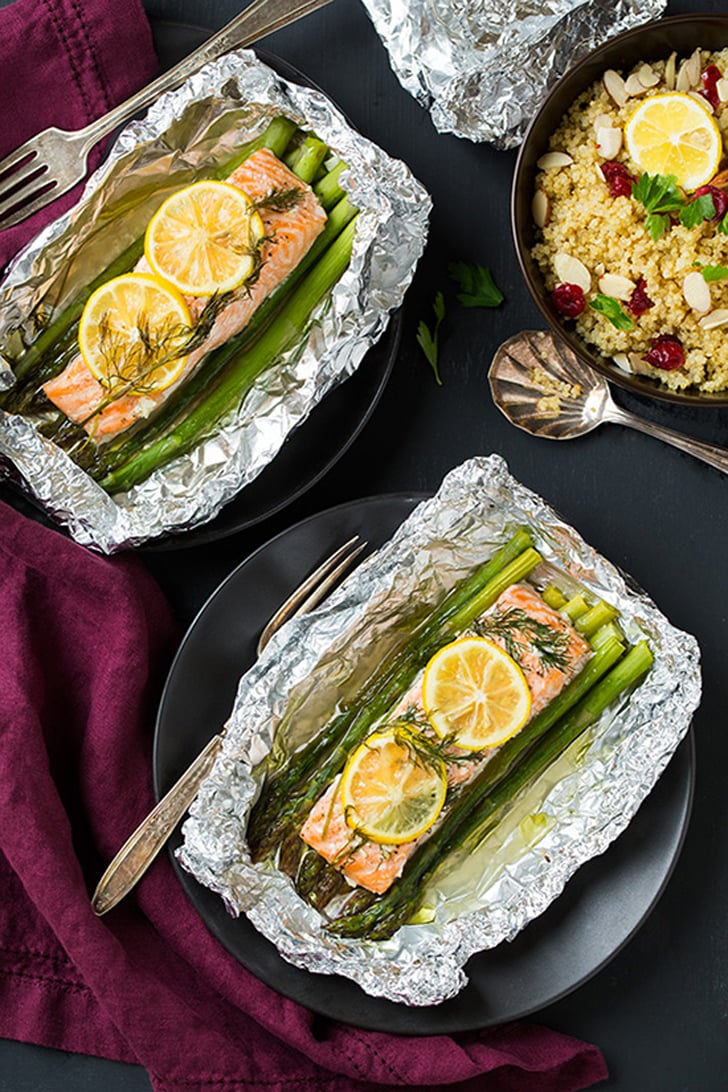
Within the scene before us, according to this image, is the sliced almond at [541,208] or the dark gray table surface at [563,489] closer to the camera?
the sliced almond at [541,208]

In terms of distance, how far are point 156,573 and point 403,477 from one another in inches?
26.4

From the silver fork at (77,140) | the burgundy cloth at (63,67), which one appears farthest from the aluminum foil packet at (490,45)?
the burgundy cloth at (63,67)

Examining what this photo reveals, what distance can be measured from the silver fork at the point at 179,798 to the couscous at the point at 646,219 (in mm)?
801

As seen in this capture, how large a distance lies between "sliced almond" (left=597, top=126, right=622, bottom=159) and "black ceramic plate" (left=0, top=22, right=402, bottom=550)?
607mm

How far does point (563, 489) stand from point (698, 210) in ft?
2.48

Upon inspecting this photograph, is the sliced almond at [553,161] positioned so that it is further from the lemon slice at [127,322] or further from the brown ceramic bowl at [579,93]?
the lemon slice at [127,322]

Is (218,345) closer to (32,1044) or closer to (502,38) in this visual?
(502,38)

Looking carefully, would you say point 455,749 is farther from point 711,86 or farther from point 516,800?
point 711,86

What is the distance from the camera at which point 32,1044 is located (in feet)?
9.86

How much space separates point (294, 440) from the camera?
3041 millimetres

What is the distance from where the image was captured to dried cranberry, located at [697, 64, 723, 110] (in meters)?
2.85

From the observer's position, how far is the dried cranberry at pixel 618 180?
9.25 feet

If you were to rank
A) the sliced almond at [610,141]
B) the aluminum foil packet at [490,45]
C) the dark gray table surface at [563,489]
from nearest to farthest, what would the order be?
the sliced almond at [610,141]
the aluminum foil packet at [490,45]
the dark gray table surface at [563,489]

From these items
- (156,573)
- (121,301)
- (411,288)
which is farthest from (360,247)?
(156,573)
